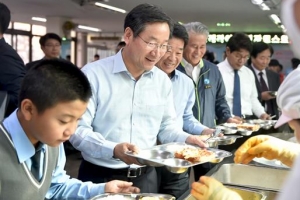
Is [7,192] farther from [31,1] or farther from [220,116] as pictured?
[31,1]

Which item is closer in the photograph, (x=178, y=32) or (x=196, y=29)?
(x=178, y=32)

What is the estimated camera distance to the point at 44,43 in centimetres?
419

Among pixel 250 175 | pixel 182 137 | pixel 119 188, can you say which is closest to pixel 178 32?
pixel 182 137

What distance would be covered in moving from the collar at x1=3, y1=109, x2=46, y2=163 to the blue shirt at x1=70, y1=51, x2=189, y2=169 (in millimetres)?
495

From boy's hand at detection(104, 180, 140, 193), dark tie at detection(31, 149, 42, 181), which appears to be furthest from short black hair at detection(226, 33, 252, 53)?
dark tie at detection(31, 149, 42, 181)

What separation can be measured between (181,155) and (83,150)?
0.39 metres

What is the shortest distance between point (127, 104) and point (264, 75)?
9.17 ft

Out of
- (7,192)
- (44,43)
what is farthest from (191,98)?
(44,43)

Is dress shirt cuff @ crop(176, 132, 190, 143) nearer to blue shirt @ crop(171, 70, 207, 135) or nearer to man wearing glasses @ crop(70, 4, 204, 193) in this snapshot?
man wearing glasses @ crop(70, 4, 204, 193)

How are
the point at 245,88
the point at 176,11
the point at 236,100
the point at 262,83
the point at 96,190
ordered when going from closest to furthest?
1. the point at 96,190
2. the point at 236,100
3. the point at 245,88
4. the point at 262,83
5. the point at 176,11

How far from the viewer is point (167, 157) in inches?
66.6

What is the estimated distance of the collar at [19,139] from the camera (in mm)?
1129

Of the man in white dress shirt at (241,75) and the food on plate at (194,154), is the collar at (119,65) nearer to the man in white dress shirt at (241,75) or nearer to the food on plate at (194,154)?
the food on plate at (194,154)

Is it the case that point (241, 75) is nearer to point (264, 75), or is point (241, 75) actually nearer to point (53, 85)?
point (264, 75)
